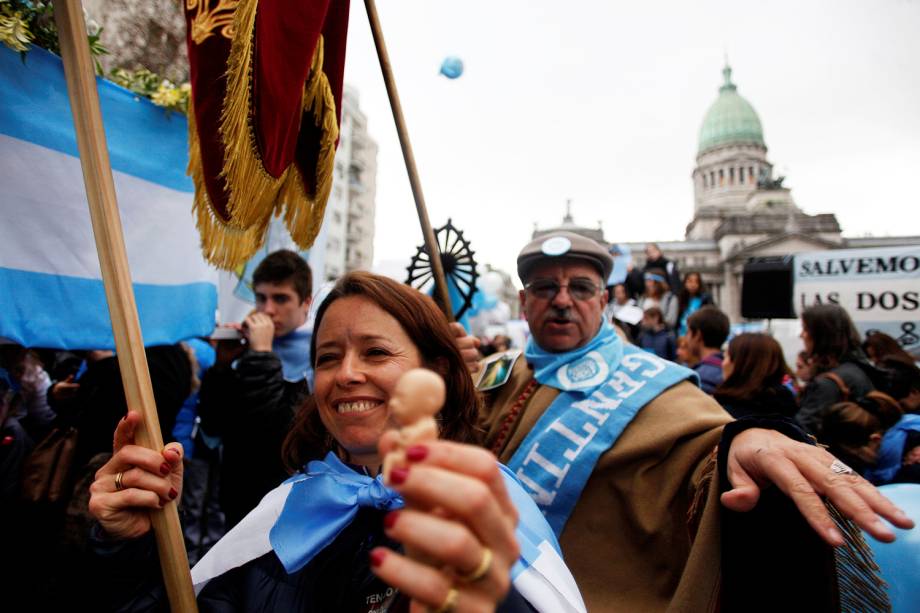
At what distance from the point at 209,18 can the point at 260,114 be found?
0.39 m

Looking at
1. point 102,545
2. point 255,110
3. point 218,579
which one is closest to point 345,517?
point 218,579

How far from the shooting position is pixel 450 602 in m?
0.63

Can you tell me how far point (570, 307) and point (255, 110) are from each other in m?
1.64

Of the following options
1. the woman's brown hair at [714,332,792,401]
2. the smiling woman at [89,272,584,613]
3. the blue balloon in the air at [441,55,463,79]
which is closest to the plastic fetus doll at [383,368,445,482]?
the smiling woman at [89,272,584,613]

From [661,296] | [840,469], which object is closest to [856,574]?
[840,469]

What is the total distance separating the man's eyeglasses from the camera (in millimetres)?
2623

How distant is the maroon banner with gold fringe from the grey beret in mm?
1090

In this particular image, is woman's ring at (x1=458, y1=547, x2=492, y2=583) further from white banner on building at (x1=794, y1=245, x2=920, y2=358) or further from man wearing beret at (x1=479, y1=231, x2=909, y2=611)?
white banner on building at (x1=794, y1=245, x2=920, y2=358)

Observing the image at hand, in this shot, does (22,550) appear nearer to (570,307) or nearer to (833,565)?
(570,307)

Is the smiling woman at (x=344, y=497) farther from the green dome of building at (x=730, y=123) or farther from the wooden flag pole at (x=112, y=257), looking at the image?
the green dome of building at (x=730, y=123)

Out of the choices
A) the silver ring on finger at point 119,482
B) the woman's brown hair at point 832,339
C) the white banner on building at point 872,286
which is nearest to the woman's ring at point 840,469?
the silver ring on finger at point 119,482

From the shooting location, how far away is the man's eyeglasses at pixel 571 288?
2623mm

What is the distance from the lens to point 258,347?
2672 mm

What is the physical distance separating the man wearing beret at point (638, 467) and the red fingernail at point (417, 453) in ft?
2.93
